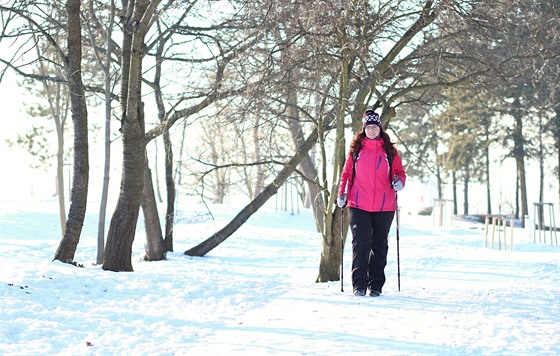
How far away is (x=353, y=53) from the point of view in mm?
9930

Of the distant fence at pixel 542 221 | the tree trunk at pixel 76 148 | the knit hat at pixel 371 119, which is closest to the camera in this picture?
the knit hat at pixel 371 119

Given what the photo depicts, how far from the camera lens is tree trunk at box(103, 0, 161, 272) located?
1068 centimetres

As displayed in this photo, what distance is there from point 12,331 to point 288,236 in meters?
19.9

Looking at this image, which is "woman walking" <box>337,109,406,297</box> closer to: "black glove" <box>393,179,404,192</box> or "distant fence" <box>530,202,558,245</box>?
"black glove" <box>393,179,404,192</box>

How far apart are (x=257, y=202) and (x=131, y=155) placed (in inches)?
212

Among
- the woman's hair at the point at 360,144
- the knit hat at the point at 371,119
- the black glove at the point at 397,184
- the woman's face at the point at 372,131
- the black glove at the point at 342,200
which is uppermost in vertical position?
the knit hat at the point at 371,119

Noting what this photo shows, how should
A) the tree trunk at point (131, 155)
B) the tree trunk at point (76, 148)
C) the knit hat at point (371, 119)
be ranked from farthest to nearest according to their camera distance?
the tree trunk at point (76, 148)
the tree trunk at point (131, 155)
the knit hat at point (371, 119)

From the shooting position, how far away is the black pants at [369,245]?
830cm

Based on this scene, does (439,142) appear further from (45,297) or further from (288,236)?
(45,297)

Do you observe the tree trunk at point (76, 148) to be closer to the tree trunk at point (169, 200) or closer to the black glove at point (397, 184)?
the tree trunk at point (169, 200)

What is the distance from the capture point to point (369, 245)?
329 inches

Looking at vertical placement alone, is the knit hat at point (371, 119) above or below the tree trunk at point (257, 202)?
above

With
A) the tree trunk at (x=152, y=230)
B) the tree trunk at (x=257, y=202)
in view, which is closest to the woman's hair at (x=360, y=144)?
the tree trunk at (x=257, y=202)

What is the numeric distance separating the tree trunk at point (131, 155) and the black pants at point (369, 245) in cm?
401
